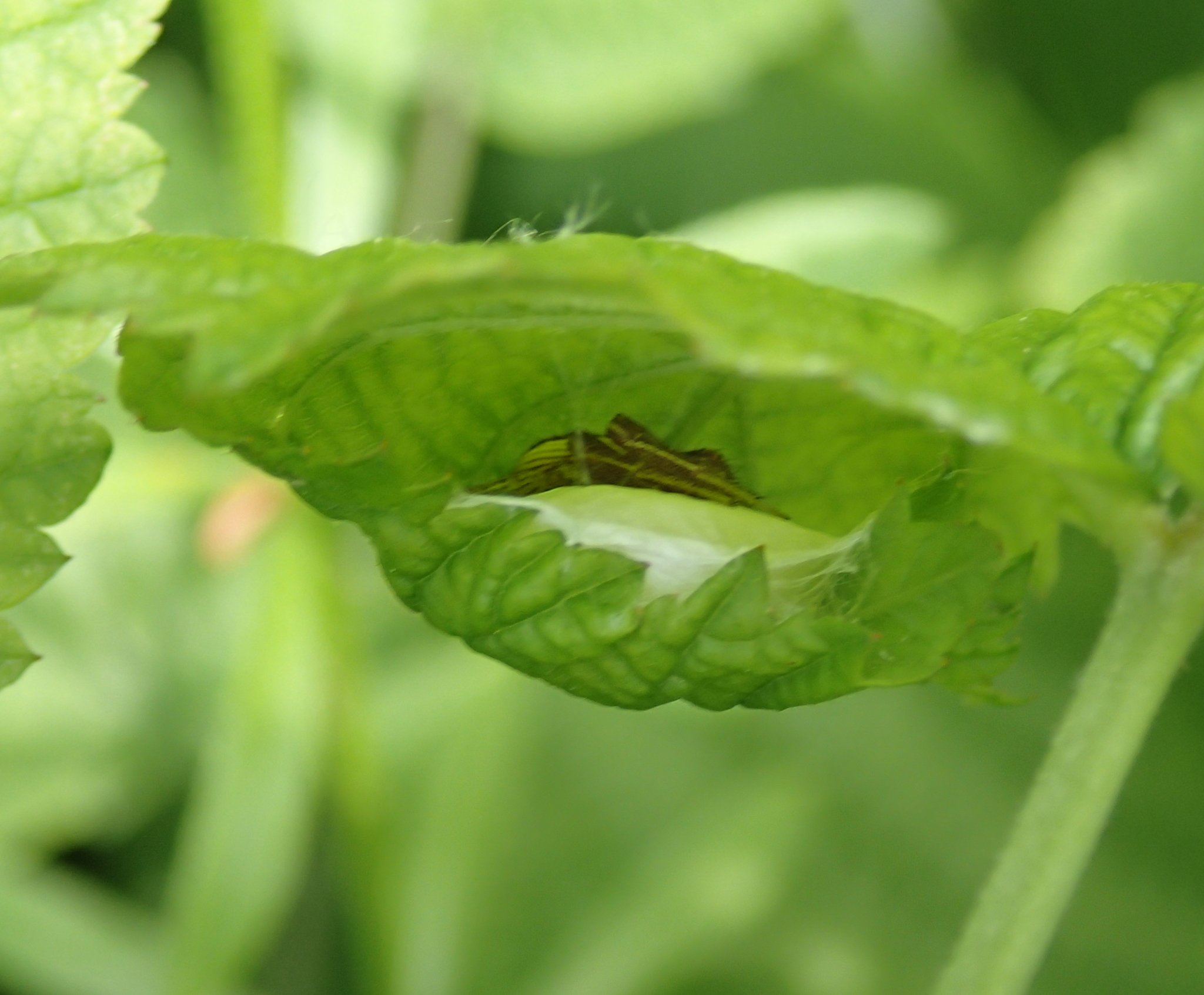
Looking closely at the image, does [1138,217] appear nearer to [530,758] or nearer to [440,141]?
A: [440,141]

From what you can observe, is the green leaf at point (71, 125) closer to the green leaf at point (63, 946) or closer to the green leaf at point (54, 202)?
the green leaf at point (54, 202)

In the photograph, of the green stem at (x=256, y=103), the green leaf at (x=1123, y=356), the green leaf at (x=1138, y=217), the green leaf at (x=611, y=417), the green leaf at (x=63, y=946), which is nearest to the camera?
the green leaf at (x=611, y=417)

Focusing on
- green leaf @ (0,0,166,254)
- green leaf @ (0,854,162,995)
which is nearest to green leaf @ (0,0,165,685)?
green leaf @ (0,0,166,254)

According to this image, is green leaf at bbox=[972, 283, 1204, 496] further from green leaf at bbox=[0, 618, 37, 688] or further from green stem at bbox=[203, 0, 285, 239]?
green stem at bbox=[203, 0, 285, 239]

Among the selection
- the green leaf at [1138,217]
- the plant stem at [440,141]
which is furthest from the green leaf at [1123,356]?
the plant stem at [440,141]

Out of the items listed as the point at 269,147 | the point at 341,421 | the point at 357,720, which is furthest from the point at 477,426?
the point at 357,720

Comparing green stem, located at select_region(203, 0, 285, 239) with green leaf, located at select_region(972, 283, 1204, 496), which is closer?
green leaf, located at select_region(972, 283, 1204, 496)
